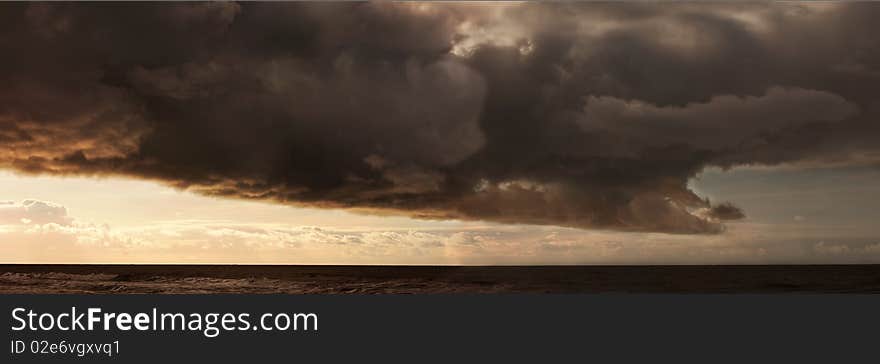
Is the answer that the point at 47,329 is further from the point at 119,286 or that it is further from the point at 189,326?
the point at 119,286

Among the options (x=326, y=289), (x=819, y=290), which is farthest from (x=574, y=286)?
(x=326, y=289)

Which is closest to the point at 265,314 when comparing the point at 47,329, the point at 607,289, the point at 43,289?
the point at 47,329

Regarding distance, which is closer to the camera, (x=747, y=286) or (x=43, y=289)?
(x=43, y=289)

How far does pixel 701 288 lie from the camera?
1858 inches

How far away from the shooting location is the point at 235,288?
124ft

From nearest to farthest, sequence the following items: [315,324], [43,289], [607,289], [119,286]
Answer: [315,324], [43,289], [119,286], [607,289]

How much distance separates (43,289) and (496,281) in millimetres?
24160

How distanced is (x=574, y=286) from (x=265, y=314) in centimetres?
3940

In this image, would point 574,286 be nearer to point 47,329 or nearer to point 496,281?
point 496,281

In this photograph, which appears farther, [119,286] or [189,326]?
[119,286]

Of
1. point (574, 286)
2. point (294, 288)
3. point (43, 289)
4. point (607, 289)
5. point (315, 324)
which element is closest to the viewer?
point (315, 324)

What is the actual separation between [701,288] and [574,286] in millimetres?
8452

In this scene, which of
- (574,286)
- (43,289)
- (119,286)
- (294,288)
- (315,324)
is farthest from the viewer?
(574,286)

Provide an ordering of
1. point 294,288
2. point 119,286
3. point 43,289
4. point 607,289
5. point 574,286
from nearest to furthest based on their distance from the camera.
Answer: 1. point 43,289
2. point 119,286
3. point 294,288
4. point 607,289
5. point 574,286
